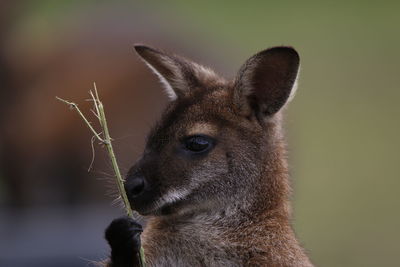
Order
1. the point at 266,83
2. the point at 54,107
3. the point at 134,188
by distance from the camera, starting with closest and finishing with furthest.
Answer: the point at 134,188 → the point at 266,83 → the point at 54,107

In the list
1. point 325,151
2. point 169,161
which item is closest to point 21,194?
point 325,151

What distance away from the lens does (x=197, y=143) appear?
238 inches

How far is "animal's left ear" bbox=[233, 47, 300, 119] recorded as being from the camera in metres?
6.13

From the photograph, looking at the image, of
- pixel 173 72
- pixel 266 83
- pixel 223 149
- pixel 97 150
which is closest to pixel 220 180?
pixel 223 149

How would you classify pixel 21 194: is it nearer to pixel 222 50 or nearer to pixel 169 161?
pixel 222 50

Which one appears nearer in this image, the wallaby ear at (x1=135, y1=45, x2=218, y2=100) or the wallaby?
the wallaby

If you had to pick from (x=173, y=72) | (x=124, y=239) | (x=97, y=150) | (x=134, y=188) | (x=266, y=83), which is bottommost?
(x=124, y=239)

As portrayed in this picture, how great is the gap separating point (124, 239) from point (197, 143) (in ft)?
2.45

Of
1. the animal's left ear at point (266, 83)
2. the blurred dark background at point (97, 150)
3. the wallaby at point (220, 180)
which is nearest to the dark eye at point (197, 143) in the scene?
the wallaby at point (220, 180)

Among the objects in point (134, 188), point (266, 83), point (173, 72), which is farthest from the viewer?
point (173, 72)

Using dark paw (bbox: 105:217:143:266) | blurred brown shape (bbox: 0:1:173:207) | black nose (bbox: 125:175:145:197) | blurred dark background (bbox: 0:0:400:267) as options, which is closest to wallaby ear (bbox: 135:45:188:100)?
black nose (bbox: 125:175:145:197)

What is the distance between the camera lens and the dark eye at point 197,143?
19.8 feet

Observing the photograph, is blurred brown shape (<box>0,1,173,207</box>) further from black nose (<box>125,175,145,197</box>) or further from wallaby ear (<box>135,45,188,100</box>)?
black nose (<box>125,175,145,197</box>)

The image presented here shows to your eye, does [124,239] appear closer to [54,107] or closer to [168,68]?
[168,68]
